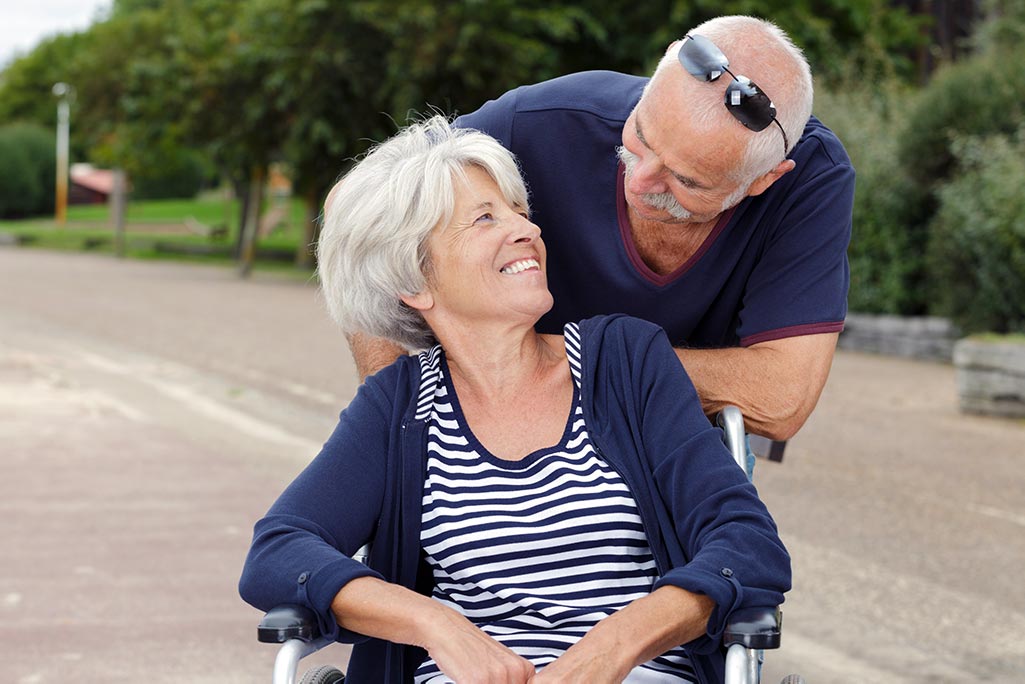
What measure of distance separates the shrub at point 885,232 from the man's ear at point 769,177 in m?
11.7

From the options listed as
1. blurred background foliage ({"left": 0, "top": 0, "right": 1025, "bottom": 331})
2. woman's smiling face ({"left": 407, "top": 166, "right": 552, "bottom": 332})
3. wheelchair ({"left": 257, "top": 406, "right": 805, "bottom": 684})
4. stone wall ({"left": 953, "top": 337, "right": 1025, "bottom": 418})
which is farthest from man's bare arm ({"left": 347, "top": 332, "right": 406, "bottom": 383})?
stone wall ({"left": 953, "top": 337, "right": 1025, "bottom": 418})

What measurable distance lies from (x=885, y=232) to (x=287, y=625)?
1303 centimetres

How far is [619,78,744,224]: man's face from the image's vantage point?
2854 mm

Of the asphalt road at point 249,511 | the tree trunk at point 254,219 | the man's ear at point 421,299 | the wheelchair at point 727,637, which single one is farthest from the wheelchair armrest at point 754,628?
the tree trunk at point 254,219

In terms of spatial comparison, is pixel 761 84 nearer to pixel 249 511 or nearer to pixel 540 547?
pixel 540 547

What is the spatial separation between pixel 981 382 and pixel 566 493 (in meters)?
7.90

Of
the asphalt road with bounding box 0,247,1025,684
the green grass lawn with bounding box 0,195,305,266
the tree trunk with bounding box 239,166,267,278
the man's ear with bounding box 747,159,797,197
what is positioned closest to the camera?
the man's ear with bounding box 747,159,797,197

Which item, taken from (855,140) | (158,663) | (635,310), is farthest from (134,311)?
(635,310)

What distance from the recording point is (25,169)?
59.5 metres

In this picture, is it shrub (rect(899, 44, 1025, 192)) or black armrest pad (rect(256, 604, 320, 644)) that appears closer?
black armrest pad (rect(256, 604, 320, 644))

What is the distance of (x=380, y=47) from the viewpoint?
22.5 meters

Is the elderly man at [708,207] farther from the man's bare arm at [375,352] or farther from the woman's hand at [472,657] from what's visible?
the woman's hand at [472,657]

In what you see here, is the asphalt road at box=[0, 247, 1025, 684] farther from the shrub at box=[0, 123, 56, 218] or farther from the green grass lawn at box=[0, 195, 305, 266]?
the shrub at box=[0, 123, 56, 218]

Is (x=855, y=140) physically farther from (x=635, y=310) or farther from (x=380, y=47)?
(x=635, y=310)
